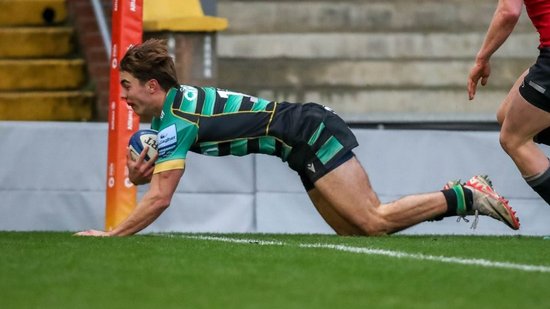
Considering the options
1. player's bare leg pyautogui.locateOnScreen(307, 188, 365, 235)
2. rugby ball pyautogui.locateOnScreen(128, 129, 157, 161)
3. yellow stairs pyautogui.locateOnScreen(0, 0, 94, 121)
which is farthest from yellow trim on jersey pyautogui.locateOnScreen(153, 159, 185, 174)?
yellow stairs pyautogui.locateOnScreen(0, 0, 94, 121)

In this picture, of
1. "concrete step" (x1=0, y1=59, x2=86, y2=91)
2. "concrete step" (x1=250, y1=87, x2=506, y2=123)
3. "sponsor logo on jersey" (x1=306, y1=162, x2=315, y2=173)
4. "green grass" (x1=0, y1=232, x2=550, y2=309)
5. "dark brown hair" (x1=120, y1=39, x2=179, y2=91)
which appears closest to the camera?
"green grass" (x1=0, y1=232, x2=550, y2=309)

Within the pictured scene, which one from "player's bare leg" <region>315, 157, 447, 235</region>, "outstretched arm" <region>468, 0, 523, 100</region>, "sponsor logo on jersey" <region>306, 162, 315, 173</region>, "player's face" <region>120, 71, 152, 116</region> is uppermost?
"outstretched arm" <region>468, 0, 523, 100</region>

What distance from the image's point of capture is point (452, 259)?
686cm

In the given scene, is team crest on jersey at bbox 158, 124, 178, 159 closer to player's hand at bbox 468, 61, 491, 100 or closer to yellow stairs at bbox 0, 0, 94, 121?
player's hand at bbox 468, 61, 491, 100

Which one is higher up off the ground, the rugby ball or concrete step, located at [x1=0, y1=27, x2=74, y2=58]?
the rugby ball

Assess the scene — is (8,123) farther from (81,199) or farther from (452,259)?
(452,259)

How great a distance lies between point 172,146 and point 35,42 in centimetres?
579

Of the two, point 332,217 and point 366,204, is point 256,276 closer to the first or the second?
point 366,204

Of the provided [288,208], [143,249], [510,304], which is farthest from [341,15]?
[510,304]

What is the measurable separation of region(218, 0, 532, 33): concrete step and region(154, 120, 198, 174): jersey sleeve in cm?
612

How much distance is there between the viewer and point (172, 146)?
26.8 ft

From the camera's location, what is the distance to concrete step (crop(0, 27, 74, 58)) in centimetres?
1350

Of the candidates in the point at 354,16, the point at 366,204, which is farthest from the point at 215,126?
the point at 354,16

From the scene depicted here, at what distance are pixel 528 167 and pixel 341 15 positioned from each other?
6531 mm
